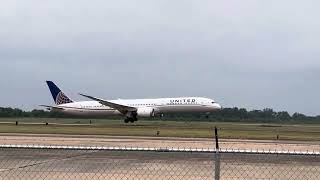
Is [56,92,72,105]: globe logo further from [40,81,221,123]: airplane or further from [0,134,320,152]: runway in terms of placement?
[0,134,320,152]: runway

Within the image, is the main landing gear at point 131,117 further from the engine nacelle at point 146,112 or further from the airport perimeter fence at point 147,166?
the airport perimeter fence at point 147,166

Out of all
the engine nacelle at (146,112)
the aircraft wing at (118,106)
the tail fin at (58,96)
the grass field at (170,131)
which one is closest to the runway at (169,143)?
the grass field at (170,131)

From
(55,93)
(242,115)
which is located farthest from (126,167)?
(242,115)

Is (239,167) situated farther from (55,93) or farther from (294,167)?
(55,93)

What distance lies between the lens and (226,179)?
46.9ft

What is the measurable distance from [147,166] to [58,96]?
77822 mm

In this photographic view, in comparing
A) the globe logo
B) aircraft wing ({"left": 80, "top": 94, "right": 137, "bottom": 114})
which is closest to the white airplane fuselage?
aircraft wing ({"left": 80, "top": 94, "right": 137, "bottom": 114})

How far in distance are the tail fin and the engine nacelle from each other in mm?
19509

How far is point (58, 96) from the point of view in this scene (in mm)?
93375

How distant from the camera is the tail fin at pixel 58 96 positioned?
3631 inches

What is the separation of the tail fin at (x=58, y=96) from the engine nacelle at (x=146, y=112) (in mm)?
19509

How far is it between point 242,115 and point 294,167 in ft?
523

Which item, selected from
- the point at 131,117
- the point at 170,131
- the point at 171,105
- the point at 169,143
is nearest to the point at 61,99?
the point at 131,117

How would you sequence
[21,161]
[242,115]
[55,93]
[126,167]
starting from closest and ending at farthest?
[126,167] < [21,161] < [55,93] < [242,115]
